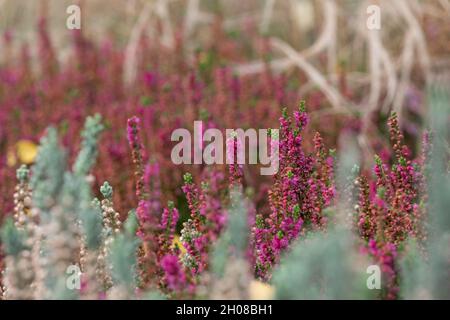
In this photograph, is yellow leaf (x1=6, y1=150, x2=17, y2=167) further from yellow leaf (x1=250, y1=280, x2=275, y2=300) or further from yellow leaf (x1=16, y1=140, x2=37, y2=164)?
yellow leaf (x1=250, y1=280, x2=275, y2=300)

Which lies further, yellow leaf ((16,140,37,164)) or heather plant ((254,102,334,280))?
yellow leaf ((16,140,37,164))

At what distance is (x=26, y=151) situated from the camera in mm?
4426

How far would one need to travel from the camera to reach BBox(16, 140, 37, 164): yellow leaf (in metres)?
4.27

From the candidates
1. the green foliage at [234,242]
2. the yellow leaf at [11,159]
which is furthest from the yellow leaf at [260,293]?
the yellow leaf at [11,159]

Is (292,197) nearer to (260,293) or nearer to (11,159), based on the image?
(260,293)

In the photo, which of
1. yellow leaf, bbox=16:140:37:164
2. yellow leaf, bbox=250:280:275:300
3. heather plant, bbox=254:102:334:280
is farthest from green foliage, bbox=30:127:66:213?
yellow leaf, bbox=16:140:37:164

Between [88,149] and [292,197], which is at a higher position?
[88,149]

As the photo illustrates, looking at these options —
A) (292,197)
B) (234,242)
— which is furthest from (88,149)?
(292,197)

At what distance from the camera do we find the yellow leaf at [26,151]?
4.27m

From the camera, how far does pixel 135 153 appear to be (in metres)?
2.31

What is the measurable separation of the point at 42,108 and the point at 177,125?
1573 millimetres
